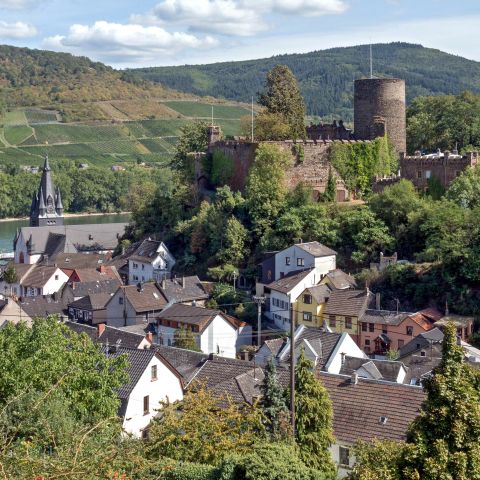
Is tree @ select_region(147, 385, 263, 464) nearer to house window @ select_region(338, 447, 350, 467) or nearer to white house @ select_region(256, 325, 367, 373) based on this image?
house window @ select_region(338, 447, 350, 467)

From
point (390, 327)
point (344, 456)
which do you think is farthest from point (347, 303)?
point (344, 456)

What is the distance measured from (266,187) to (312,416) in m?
25.3

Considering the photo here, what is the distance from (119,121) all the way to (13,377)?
6523 inches

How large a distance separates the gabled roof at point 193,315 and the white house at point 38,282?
15822 millimetres

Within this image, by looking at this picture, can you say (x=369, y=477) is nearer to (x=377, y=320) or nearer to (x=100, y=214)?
(x=377, y=320)

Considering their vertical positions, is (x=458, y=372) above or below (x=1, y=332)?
above

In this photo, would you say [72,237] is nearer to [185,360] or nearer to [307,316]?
[307,316]

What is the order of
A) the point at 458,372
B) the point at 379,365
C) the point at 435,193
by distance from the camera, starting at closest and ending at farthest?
the point at 458,372
the point at 379,365
the point at 435,193

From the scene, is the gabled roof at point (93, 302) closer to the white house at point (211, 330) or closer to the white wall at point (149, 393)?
the white house at point (211, 330)

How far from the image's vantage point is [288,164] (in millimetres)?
44688

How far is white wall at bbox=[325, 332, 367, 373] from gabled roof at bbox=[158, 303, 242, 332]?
7.52m

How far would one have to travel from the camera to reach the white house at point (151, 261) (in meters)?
48.1

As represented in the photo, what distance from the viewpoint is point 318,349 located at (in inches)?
1206

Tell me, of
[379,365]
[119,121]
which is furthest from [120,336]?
[119,121]
